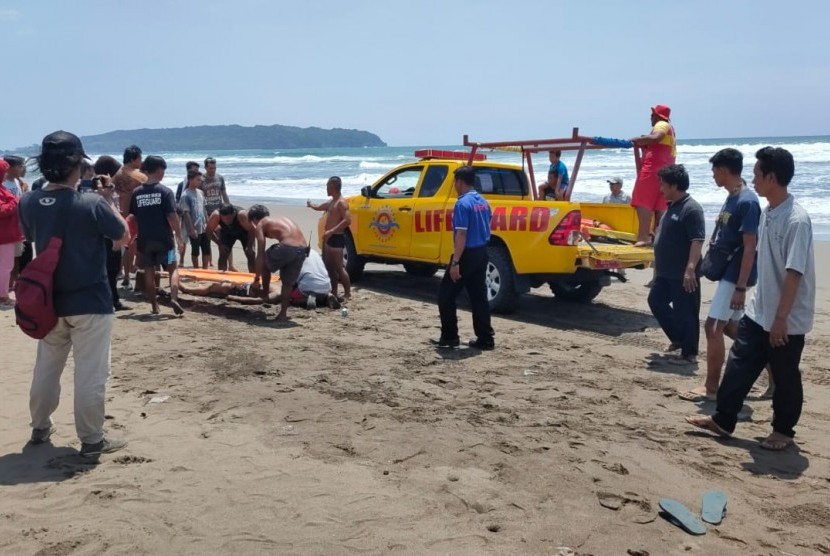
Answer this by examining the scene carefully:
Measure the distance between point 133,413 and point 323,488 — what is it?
72.3 inches

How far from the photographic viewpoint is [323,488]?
13.4 feet

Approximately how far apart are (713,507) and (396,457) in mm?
1673

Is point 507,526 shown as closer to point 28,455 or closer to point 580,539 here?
point 580,539

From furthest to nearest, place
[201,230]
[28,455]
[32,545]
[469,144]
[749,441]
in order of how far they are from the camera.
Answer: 1. [201,230]
2. [469,144]
3. [749,441]
4. [28,455]
5. [32,545]

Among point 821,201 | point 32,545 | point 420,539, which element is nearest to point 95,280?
point 32,545

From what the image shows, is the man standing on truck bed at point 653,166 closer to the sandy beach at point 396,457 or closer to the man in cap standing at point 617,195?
the sandy beach at point 396,457

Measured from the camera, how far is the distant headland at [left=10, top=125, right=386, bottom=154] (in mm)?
129500

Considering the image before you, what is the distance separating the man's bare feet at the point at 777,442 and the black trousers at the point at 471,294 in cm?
294

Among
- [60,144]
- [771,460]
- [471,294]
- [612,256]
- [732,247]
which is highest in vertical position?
[60,144]

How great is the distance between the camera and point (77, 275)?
14.0 ft

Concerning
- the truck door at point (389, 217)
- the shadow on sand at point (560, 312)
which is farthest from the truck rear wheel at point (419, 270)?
the truck door at point (389, 217)

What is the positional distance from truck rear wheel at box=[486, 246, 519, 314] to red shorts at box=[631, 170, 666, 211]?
1.53m

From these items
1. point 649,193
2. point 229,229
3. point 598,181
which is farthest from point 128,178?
point 598,181

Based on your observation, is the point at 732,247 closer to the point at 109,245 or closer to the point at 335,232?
the point at 335,232
